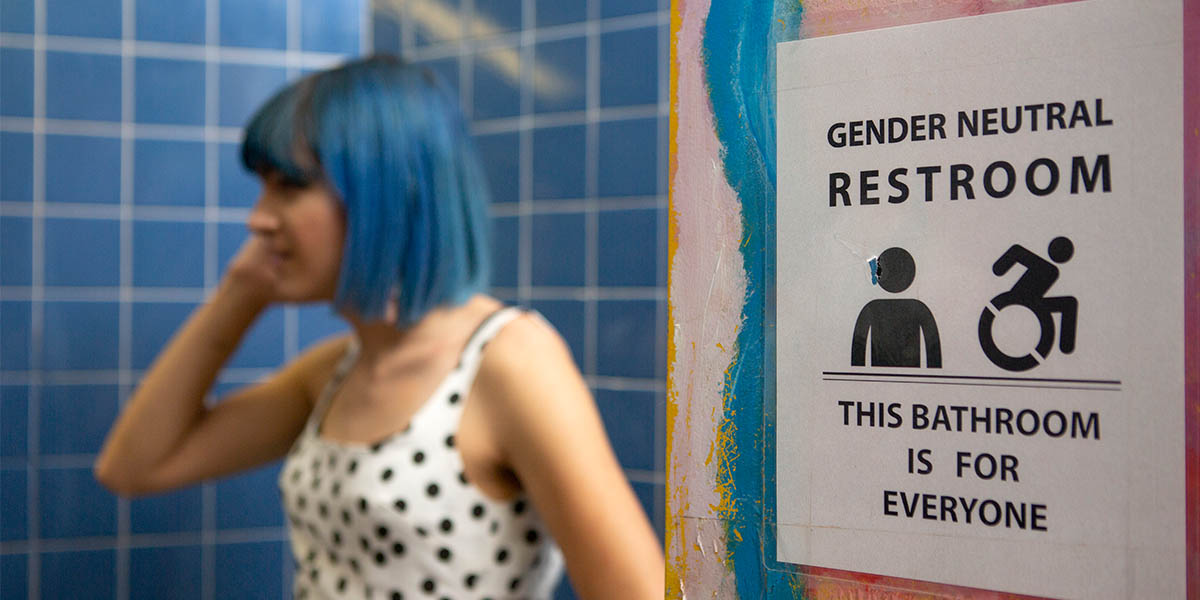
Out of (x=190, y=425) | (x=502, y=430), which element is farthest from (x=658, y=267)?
(x=190, y=425)

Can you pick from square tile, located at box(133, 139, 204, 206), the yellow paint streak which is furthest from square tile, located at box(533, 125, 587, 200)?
the yellow paint streak

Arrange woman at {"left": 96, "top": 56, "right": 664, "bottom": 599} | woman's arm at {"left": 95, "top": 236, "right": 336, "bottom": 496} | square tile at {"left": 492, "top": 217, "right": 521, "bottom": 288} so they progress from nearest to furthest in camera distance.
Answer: woman at {"left": 96, "top": 56, "right": 664, "bottom": 599}, woman's arm at {"left": 95, "top": 236, "right": 336, "bottom": 496}, square tile at {"left": 492, "top": 217, "right": 521, "bottom": 288}

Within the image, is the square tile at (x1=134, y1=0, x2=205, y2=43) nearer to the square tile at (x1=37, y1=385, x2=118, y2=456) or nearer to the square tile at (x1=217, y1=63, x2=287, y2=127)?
the square tile at (x1=217, y1=63, x2=287, y2=127)

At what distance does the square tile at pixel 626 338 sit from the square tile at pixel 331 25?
26.0 inches

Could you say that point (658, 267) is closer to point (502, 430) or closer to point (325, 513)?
point (502, 430)

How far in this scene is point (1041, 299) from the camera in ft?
0.85

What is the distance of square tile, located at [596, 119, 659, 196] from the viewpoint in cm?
140

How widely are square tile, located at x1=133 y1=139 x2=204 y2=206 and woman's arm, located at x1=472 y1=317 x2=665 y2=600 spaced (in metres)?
0.79

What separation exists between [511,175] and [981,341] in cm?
135

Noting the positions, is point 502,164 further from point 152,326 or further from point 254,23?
point 152,326

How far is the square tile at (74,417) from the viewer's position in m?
1.54

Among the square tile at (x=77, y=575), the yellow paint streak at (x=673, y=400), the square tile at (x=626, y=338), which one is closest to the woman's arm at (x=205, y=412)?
the square tile at (x=77, y=575)

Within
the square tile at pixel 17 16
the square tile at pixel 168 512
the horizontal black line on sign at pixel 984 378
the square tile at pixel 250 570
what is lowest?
the square tile at pixel 250 570

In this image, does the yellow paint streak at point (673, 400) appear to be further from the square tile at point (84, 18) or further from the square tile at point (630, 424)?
the square tile at point (84, 18)
